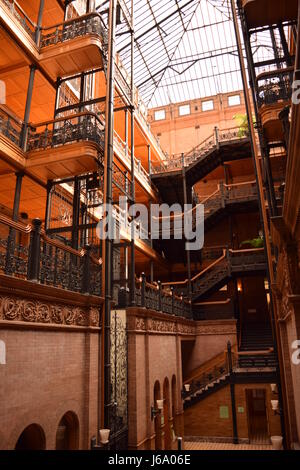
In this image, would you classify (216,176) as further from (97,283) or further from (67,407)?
(67,407)

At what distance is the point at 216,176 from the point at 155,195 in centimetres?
693

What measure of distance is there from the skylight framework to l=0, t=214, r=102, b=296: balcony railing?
Result: 1969cm

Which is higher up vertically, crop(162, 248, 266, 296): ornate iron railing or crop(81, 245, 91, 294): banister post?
crop(162, 248, 266, 296): ornate iron railing

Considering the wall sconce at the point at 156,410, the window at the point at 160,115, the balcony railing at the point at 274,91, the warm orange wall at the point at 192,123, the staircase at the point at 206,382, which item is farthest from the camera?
the window at the point at 160,115

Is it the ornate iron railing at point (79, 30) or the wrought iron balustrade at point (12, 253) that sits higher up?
the ornate iron railing at point (79, 30)

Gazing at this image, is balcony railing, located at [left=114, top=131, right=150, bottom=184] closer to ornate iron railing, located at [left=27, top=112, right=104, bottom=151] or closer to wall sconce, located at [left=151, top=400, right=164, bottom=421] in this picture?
ornate iron railing, located at [left=27, top=112, right=104, bottom=151]

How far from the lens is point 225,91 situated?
32.6 metres

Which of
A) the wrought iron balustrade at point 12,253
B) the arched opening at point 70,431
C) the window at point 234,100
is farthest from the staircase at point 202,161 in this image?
the arched opening at point 70,431

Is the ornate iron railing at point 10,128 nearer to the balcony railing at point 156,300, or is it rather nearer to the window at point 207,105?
the balcony railing at point 156,300

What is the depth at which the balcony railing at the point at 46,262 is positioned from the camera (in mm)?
6582

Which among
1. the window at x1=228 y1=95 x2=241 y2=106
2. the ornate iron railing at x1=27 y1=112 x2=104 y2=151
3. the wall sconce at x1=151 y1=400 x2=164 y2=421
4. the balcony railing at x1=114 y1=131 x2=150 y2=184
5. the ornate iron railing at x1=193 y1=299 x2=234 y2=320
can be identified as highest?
the window at x1=228 y1=95 x2=241 y2=106

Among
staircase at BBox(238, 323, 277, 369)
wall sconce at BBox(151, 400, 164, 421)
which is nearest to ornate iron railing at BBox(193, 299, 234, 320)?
staircase at BBox(238, 323, 277, 369)

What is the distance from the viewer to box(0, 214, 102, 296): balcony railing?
6582mm

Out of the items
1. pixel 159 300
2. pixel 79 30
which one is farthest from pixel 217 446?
pixel 79 30
